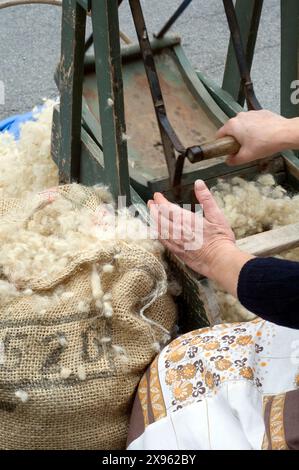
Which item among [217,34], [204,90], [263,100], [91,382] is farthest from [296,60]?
[217,34]

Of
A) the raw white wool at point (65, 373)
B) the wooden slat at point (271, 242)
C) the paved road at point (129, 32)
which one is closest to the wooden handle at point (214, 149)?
the wooden slat at point (271, 242)

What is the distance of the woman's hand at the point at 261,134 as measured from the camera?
1.43m

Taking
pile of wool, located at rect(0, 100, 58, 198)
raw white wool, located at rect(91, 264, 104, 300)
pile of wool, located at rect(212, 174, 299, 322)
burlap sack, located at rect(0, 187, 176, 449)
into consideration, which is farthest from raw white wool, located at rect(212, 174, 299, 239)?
pile of wool, located at rect(0, 100, 58, 198)

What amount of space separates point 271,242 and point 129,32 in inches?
111

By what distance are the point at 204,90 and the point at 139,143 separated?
292 millimetres

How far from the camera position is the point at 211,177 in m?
1.66

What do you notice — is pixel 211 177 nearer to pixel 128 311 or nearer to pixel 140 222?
pixel 140 222

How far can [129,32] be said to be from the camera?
3.90m

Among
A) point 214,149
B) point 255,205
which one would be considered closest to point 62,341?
point 214,149

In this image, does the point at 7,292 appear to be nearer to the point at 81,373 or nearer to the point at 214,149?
the point at 81,373

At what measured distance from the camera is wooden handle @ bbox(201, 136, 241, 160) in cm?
138

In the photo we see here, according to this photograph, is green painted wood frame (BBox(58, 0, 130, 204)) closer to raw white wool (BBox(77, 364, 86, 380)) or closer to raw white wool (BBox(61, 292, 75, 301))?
raw white wool (BBox(61, 292, 75, 301))

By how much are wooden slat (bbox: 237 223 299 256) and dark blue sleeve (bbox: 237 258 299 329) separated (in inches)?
10.1
